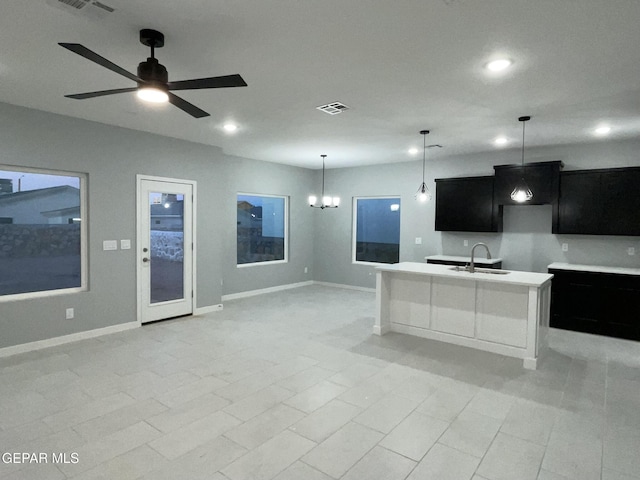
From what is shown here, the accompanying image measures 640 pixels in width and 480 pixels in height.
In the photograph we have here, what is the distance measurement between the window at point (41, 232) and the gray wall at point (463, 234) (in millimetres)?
5084

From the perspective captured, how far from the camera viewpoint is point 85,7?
2.19 meters

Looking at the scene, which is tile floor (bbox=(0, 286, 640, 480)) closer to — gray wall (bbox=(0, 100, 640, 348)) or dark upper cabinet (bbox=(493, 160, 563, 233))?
gray wall (bbox=(0, 100, 640, 348))

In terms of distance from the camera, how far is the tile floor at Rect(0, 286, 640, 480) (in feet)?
7.53

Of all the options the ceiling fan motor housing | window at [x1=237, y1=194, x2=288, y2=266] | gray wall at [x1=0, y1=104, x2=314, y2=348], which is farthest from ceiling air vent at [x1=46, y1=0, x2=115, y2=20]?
window at [x1=237, y1=194, x2=288, y2=266]

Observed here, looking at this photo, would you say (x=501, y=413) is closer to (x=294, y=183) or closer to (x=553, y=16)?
(x=553, y=16)

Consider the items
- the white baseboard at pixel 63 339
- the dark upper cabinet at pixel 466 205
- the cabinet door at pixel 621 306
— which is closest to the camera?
the white baseboard at pixel 63 339

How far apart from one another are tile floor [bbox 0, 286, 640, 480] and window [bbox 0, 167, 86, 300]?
2.80 ft

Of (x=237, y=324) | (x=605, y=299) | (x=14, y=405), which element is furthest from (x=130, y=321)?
(x=605, y=299)

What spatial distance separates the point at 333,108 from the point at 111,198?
3.13m

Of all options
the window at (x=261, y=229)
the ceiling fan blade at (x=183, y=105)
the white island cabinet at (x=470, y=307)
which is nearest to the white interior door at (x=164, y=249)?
the window at (x=261, y=229)

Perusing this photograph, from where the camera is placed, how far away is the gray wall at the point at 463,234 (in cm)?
548

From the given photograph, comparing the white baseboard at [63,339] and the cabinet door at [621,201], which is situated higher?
the cabinet door at [621,201]

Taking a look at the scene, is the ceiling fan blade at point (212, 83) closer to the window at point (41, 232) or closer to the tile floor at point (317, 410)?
the tile floor at point (317, 410)

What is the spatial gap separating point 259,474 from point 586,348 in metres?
4.26
